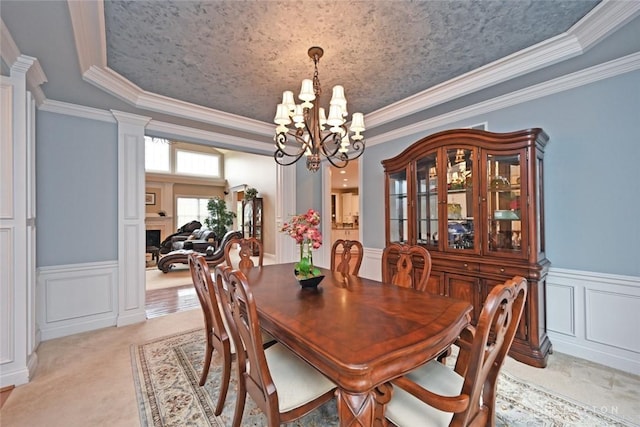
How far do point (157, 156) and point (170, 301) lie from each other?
23.6ft

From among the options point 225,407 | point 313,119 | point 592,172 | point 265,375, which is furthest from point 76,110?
point 592,172

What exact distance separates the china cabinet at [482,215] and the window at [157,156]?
9180 millimetres

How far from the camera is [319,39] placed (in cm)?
205

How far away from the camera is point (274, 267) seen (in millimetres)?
2717

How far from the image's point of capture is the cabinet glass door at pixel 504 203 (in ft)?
7.86

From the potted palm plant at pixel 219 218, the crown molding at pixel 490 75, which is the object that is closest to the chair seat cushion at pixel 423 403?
the crown molding at pixel 490 75

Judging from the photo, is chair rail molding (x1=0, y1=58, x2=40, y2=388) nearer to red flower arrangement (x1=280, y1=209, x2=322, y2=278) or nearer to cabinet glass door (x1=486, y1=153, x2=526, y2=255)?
red flower arrangement (x1=280, y1=209, x2=322, y2=278)

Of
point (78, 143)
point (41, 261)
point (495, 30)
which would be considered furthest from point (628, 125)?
point (41, 261)

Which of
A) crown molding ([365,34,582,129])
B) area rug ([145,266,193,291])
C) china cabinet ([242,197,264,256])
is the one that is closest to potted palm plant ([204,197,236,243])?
china cabinet ([242,197,264,256])

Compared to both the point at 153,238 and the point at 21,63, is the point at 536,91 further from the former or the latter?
the point at 153,238

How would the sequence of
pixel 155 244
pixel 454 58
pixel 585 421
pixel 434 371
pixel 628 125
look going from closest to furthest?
pixel 434 371
pixel 585 421
pixel 628 125
pixel 454 58
pixel 155 244

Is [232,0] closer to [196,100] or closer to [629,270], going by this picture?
[196,100]

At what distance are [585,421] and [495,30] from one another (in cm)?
264

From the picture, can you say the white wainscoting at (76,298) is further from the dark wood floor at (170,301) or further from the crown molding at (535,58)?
the crown molding at (535,58)
